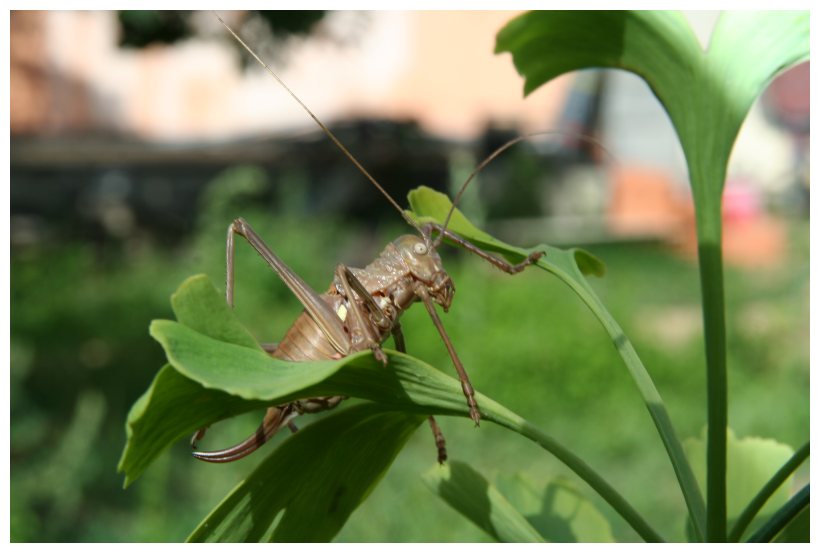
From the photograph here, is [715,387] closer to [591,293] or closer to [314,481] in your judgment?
[591,293]

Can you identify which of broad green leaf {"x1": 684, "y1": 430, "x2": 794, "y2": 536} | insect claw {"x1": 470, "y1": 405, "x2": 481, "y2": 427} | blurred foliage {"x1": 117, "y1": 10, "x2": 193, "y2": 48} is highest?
blurred foliage {"x1": 117, "y1": 10, "x2": 193, "y2": 48}

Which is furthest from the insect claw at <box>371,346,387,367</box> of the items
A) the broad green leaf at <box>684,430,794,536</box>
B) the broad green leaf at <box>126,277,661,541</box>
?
the broad green leaf at <box>684,430,794,536</box>

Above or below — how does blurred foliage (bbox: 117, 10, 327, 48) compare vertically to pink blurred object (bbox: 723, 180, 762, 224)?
below

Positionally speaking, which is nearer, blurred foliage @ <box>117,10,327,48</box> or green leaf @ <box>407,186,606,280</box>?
green leaf @ <box>407,186,606,280</box>

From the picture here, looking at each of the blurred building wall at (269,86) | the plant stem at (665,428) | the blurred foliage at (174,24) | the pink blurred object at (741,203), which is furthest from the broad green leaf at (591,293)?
the pink blurred object at (741,203)

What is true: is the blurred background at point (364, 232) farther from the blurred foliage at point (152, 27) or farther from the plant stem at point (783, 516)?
the plant stem at point (783, 516)

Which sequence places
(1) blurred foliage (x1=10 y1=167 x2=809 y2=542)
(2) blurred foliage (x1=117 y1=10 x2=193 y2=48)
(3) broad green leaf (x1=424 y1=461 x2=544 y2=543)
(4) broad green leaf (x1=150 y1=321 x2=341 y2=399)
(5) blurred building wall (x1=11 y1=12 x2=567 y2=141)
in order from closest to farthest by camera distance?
(4) broad green leaf (x1=150 y1=321 x2=341 y2=399)
(3) broad green leaf (x1=424 y1=461 x2=544 y2=543)
(2) blurred foliage (x1=117 y1=10 x2=193 y2=48)
(1) blurred foliage (x1=10 y1=167 x2=809 y2=542)
(5) blurred building wall (x1=11 y1=12 x2=567 y2=141)

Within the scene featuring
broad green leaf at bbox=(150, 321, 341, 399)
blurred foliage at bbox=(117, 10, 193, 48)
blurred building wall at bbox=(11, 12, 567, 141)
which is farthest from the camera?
blurred building wall at bbox=(11, 12, 567, 141)

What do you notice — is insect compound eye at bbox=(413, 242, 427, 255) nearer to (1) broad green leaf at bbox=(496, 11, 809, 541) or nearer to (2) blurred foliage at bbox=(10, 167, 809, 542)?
(1) broad green leaf at bbox=(496, 11, 809, 541)

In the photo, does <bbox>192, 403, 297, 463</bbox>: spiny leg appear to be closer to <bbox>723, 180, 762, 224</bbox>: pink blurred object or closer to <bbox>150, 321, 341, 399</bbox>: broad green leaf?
<bbox>150, 321, 341, 399</bbox>: broad green leaf
